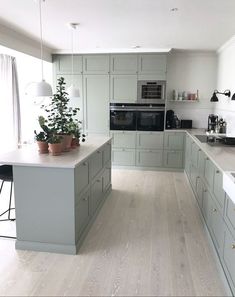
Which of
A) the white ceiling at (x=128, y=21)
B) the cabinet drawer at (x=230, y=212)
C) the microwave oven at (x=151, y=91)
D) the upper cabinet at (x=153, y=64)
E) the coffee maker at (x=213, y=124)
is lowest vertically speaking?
the cabinet drawer at (x=230, y=212)

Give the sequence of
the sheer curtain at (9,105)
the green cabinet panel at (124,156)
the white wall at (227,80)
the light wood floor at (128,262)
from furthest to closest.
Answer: the green cabinet panel at (124,156) < the sheer curtain at (9,105) < the white wall at (227,80) < the light wood floor at (128,262)

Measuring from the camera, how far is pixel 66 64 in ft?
18.2

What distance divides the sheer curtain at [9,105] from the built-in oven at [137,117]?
2.02m

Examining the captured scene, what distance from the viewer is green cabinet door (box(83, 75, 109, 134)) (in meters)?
5.50

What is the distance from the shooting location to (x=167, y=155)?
5492mm

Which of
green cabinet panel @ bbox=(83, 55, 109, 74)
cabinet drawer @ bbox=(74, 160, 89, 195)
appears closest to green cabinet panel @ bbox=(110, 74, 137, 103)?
green cabinet panel @ bbox=(83, 55, 109, 74)

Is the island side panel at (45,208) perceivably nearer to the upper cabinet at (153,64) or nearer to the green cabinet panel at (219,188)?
the green cabinet panel at (219,188)

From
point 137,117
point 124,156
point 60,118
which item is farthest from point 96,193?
point 137,117

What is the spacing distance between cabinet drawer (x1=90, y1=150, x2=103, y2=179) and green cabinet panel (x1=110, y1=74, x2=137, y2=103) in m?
2.31

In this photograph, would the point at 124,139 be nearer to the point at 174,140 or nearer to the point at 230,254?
the point at 174,140

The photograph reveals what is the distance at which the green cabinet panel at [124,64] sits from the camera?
5.32 m

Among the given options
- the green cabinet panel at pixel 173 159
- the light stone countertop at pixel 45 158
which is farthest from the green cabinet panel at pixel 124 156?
the light stone countertop at pixel 45 158

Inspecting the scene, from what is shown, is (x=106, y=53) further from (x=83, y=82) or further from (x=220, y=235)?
(x=220, y=235)

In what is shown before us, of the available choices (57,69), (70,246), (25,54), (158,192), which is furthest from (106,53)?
(70,246)
